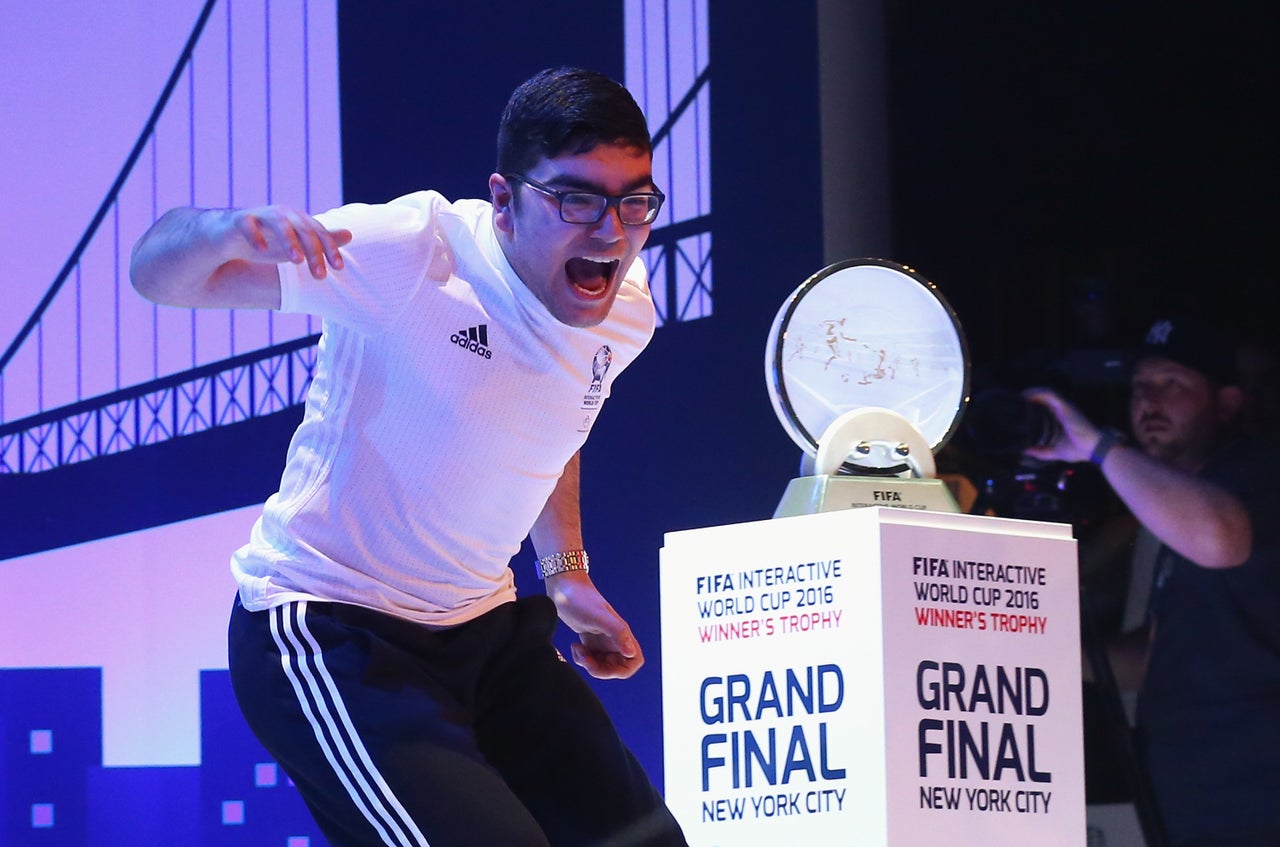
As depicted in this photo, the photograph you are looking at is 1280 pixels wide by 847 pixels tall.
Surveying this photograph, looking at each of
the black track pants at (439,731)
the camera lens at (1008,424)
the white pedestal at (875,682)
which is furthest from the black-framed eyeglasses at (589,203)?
the camera lens at (1008,424)

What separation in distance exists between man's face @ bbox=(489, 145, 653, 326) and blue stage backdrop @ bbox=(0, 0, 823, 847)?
201 cm

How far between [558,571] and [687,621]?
0.65m

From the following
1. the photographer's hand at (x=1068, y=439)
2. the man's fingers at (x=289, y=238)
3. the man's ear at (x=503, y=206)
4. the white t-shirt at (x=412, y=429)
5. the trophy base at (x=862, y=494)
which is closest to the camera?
Result: the man's fingers at (x=289, y=238)

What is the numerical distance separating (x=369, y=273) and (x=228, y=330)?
89.6 inches

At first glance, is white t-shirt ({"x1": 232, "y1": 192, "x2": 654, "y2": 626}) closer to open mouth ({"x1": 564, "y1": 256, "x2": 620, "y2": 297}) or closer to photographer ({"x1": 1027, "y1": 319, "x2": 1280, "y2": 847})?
open mouth ({"x1": 564, "y1": 256, "x2": 620, "y2": 297})

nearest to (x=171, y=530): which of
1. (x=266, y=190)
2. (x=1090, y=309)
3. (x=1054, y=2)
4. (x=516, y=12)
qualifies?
(x=266, y=190)

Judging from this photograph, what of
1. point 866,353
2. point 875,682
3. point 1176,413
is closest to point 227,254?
point 875,682

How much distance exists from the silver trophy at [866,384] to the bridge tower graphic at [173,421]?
1.13 m

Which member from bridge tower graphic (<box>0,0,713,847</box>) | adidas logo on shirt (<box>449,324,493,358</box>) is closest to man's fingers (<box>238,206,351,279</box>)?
adidas logo on shirt (<box>449,324,493,358</box>)

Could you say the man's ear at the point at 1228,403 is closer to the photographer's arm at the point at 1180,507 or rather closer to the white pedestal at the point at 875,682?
the photographer's arm at the point at 1180,507

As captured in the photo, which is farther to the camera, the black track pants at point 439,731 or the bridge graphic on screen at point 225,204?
the bridge graphic on screen at point 225,204

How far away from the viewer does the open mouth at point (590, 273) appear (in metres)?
1.94

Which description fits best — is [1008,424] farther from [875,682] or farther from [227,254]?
[227,254]

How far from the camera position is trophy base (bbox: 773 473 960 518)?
2744mm
